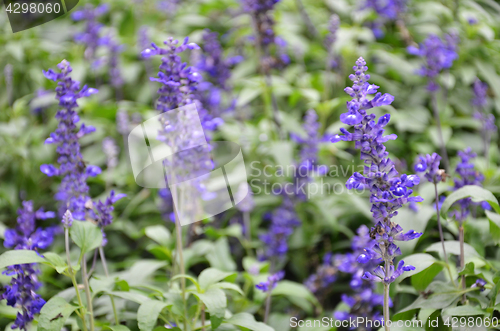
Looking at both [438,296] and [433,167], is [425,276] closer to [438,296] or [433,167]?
[438,296]

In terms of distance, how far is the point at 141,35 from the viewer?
165 inches

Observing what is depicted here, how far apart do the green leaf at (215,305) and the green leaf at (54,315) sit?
587 millimetres

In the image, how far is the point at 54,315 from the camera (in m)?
1.83

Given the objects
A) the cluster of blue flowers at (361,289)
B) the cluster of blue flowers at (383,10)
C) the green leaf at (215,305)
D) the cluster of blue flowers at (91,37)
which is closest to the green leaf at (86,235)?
the green leaf at (215,305)

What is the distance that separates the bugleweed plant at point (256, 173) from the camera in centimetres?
202

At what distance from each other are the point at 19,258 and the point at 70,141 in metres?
0.61

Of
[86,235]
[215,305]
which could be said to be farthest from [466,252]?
[86,235]

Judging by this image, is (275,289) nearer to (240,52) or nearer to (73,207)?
(73,207)

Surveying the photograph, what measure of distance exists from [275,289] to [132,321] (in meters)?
0.88

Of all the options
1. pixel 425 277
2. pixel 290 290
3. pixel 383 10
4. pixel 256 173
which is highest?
pixel 383 10

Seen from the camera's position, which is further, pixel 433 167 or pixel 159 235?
pixel 159 235

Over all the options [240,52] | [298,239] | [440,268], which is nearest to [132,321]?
[298,239]

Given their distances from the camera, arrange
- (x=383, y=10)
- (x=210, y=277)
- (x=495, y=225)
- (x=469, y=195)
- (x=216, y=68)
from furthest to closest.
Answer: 1. (x=383, y=10)
2. (x=216, y=68)
3. (x=210, y=277)
4. (x=495, y=225)
5. (x=469, y=195)

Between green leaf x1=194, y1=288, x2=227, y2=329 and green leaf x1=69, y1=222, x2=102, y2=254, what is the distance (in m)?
0.57
